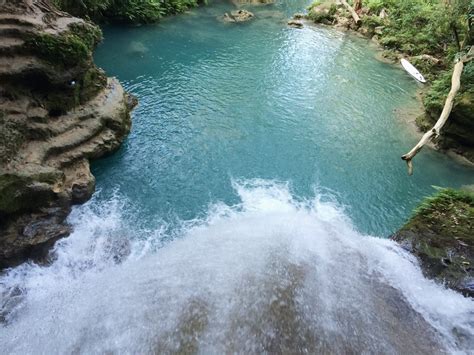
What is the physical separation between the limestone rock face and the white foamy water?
0.55 metres

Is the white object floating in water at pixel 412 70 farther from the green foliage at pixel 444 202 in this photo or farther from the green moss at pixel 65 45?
the green moss at pixel 65 45

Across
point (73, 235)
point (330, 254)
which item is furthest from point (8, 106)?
point (330, 254)

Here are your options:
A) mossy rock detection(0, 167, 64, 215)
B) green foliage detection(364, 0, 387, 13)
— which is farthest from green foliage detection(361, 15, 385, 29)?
mossy rock detection(0, 167, 64, 215)

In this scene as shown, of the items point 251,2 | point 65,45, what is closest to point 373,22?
point 251,2

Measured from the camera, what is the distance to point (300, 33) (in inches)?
832

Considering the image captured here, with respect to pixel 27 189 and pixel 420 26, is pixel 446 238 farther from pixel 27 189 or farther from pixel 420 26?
pixel 420 26

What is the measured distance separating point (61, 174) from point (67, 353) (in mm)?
3680

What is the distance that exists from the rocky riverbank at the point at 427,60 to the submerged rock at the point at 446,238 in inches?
199

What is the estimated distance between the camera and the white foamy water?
5.05m

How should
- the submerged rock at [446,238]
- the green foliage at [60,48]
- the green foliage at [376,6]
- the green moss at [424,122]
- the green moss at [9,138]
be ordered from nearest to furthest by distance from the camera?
the submerged rock at [446,238], the green moss at [9,138], the green foliage at [60,48], the green moss at [424,122], the green foliage at [376,6]

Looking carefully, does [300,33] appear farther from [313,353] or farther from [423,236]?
[313,353]

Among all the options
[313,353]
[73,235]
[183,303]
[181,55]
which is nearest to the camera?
[313,353]

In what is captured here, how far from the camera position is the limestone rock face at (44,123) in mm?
6484

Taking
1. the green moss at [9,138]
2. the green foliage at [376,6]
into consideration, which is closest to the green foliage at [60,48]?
the green moss at [9,138]
